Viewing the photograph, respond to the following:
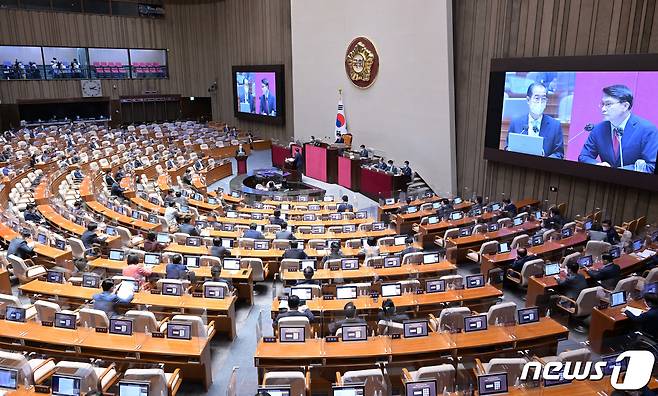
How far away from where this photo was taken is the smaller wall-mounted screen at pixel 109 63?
33.2 metres

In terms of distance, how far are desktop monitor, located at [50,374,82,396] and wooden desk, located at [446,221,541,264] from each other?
27.7ft

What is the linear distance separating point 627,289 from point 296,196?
13.0 meters

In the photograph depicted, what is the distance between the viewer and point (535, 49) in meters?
15.6

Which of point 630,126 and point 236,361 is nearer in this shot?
point 236,361

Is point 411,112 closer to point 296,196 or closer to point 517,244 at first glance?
point 296,196

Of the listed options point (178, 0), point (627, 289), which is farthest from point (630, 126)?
point (178, 0)

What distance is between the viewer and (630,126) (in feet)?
42.9

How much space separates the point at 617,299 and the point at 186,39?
34.3 meters

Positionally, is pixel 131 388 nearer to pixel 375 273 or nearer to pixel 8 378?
pixel 8 378

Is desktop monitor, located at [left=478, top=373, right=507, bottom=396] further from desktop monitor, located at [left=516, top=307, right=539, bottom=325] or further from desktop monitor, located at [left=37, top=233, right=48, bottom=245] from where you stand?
desktop monitor, located at [left=37, top=233, right=48, bottom=245]

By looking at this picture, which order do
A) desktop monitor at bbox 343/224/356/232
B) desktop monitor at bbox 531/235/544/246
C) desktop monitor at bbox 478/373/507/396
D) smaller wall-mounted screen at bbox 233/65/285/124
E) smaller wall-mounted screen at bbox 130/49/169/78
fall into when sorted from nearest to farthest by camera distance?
desktop monitor at bbox 478/373/507/396 < desktop monitor at bbox 531/235/544/246 < desktop monitor at bbox 343/224/356/232 < smaller wall-mounted screen at bbox 233/65/285/124 < smaller wall-mounted screen at bbox 130/49/169/78

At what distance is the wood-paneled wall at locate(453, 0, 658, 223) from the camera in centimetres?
1314

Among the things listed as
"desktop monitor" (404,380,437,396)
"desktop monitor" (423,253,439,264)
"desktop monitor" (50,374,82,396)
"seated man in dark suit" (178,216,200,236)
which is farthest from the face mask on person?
"desktop monitor" (50,374,82,396)

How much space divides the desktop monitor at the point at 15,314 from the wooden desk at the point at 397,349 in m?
3.75
